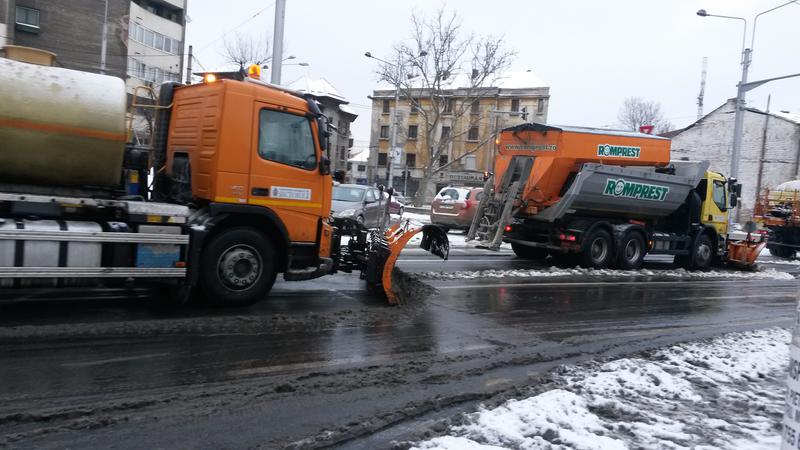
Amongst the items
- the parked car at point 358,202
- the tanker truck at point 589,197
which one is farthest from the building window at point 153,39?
the tanker truck at point 589,197

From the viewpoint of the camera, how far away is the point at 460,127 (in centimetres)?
6300

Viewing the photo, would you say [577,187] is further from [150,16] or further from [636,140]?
[150,16]

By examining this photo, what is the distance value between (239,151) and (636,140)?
10752mm

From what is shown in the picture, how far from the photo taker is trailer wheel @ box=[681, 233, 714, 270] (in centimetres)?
1627

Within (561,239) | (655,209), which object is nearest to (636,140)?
(655,209)

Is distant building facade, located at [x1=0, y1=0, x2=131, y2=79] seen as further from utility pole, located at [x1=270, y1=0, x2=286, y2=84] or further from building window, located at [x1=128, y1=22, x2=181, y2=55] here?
utility pole, located at [x1=270, y1=0, x2=286, y2=84]

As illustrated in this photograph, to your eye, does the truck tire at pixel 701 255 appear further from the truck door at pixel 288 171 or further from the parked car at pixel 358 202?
the truck door at pixel 288 171

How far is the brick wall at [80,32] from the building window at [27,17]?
0.29 metres

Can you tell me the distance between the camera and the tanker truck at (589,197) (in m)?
13.6

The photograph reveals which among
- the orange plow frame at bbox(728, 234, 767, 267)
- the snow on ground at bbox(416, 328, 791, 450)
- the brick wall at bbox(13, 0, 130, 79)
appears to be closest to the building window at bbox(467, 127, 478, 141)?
the brick wall at bbox(13, 0, 130, 79)

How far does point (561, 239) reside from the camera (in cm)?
1393

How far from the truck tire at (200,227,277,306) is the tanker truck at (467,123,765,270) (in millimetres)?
7720

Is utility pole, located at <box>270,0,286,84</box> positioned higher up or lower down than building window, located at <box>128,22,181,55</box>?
lower down

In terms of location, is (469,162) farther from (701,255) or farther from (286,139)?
(286,139)
